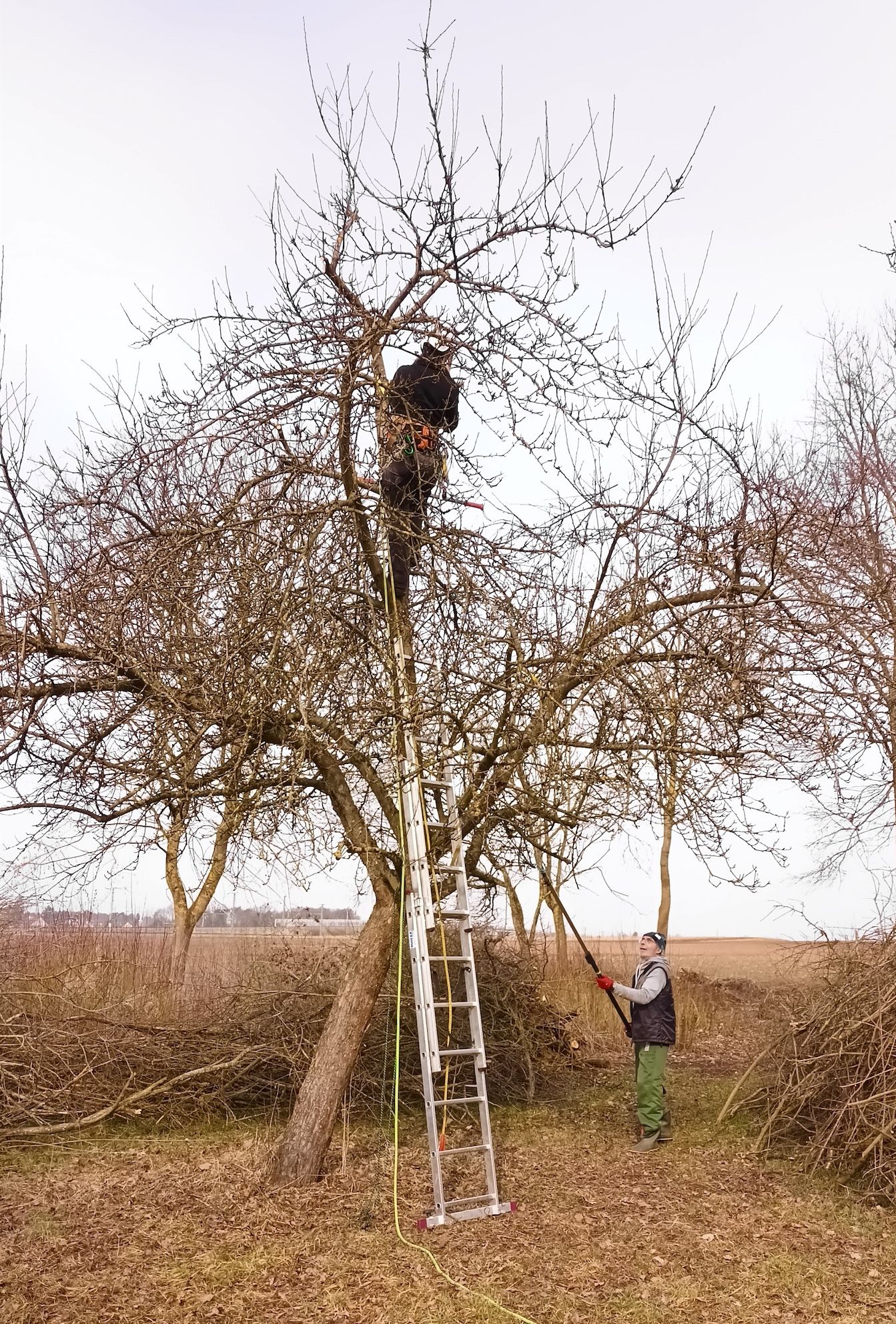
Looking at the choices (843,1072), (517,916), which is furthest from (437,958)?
(517,916)

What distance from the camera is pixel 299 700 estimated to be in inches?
210

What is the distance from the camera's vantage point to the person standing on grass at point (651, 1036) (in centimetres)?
691

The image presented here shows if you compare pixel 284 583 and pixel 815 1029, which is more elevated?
pixel 284 583

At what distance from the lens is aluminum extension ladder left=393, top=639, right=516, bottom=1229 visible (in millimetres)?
5426

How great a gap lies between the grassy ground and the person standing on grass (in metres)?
0.20

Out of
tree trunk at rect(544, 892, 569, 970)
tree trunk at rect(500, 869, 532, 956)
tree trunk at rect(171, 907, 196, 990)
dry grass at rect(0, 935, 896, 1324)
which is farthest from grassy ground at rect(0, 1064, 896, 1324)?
tree trunk at rect(544, 892, 569, 970)

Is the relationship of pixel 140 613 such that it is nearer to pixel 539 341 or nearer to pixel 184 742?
pixel 184 742

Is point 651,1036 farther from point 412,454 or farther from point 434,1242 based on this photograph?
point 412,454

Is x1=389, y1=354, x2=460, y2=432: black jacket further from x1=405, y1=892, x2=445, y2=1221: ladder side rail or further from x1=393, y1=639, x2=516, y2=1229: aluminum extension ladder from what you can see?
x1=405, y1=892, x2=445, y2=1221: ladder side rail

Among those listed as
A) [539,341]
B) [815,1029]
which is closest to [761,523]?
[539,341]

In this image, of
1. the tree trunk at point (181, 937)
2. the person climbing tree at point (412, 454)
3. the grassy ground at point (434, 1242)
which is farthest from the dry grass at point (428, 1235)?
the person climbing tree at point (412, 454)

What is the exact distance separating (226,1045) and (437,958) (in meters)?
3.38

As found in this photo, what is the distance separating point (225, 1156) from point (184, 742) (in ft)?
10.3

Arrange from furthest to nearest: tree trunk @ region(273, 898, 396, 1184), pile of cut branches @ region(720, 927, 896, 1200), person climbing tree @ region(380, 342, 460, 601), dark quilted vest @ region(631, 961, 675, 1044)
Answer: dark quilted vest @ region(631, 961, 675, 1044), tree trunk @ region(273, 898, 396, 1184), pile of cut branches @ region(720, 927, 896, 1200), person climbing tree @ region(380, 342, 460, 601)
